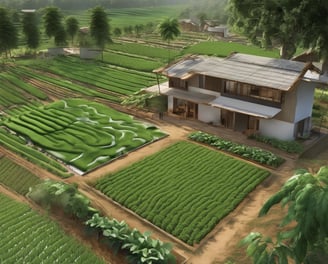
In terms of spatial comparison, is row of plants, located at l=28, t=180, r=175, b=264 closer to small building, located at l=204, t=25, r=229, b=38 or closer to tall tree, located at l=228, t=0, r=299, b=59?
tall tree, located at l=228, t=0, r=299, b=59

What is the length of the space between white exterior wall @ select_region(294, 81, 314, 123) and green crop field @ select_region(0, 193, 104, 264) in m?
22.7

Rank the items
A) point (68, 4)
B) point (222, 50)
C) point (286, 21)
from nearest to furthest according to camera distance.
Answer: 1. point (286, 21)
2. point (222, 50)
3. point (68, 4)

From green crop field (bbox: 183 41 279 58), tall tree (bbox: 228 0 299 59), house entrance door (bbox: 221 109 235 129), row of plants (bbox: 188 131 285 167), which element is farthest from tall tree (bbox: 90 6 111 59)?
row of plants (bbox: 188 131 285 167)

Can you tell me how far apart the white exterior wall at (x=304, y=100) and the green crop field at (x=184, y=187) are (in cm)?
818

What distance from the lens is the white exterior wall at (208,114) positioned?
38472mm

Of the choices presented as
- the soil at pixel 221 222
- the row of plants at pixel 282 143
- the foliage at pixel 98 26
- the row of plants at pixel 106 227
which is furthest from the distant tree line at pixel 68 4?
the row of plants at pixel 106 227

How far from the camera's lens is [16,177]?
2922 centimetres

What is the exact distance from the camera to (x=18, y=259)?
67.1 ft

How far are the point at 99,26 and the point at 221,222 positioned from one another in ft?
166

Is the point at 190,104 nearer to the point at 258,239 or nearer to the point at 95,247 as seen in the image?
the point at 95,247

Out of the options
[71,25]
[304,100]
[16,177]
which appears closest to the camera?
[16,177]

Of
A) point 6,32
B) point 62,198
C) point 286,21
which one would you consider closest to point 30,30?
point 6,32

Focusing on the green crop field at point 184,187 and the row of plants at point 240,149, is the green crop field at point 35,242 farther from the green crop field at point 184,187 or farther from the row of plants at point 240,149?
the row of plants at point 240,149

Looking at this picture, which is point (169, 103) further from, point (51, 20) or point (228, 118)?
point (51, 20)
